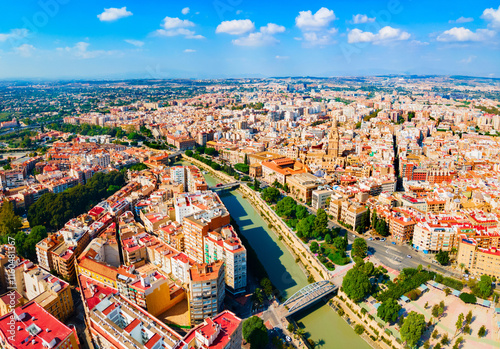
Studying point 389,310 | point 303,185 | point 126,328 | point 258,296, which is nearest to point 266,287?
point 258,296

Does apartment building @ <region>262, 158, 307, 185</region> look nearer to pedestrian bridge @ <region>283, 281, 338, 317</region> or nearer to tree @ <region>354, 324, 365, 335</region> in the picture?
pedestrian bridge @ <region>283, 281, 338, 317</region>

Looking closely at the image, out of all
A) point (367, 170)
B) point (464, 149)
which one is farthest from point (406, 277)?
point (464, 149)

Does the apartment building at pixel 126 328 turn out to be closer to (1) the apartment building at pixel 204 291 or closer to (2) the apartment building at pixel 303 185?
(1) the apartment building at pixel 204 291

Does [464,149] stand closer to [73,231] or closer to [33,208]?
[73,231]

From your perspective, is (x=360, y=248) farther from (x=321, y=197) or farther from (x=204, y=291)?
(x=204, y=291)

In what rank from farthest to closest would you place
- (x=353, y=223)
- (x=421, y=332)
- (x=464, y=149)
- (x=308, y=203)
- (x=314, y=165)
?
(x=464, y=149)
(x=314, y=165)
(x=308, y=203)
(x=353, y=223)
(x=421, y=332)

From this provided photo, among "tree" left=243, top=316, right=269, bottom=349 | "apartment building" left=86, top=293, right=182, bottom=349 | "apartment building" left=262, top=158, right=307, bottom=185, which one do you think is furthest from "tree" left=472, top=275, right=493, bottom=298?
Result: "apartment building" left=262, top=158, right=307, bottom=185
